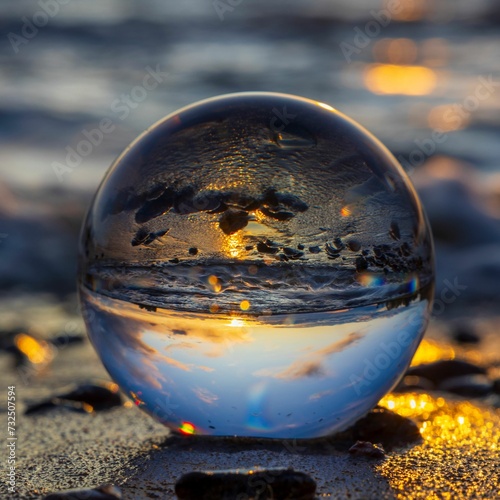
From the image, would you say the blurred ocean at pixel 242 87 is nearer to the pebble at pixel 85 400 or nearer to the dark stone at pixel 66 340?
the dark stone at pixel 66 340

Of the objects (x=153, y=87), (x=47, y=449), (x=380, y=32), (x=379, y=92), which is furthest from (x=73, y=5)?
(x=47, y=449)

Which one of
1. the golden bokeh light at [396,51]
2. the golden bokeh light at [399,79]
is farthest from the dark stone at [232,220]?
the golden bokeh light at [396,51]

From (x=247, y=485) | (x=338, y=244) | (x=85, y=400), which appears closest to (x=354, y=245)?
(x=338, y=244)

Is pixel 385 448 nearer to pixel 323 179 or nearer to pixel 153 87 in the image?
pixel 323 179

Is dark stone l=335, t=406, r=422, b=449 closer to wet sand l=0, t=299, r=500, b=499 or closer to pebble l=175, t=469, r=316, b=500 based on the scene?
wet sand l=0, t=299, r=500, b=499

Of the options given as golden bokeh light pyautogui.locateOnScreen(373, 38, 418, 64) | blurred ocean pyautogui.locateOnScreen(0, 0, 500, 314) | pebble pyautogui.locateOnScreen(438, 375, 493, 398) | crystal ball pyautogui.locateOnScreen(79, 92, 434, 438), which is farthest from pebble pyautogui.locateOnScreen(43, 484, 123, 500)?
golden bokeh light pyautogui.locateOnScreen(373, 38, 418, 64)

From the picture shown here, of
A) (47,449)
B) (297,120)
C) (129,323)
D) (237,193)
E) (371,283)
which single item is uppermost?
(297,120)

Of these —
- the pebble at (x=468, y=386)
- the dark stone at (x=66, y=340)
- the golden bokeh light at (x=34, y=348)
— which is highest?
the pebble at (x=468, y=386)
